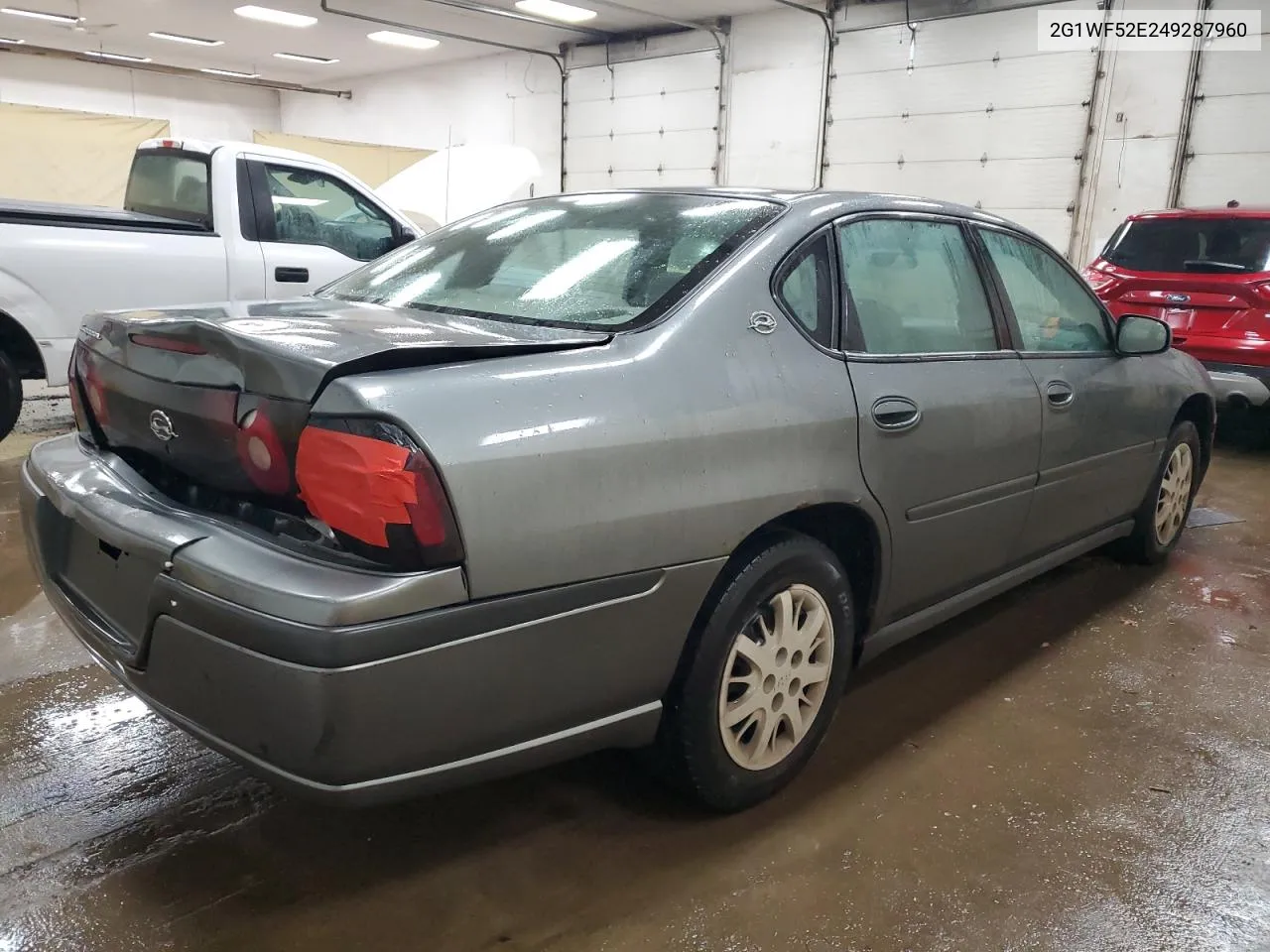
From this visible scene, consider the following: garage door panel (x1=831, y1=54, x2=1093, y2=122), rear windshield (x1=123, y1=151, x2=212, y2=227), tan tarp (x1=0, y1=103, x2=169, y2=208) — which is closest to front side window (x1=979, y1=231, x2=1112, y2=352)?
rear windshield (x1=123, y1=151, x2=212, y2=227)

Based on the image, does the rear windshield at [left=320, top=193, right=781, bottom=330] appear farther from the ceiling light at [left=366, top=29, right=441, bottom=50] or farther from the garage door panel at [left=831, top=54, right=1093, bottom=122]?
the ceiling light at [left=366, top=29, right=441, bottom=50]

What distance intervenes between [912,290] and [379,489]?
1.67m

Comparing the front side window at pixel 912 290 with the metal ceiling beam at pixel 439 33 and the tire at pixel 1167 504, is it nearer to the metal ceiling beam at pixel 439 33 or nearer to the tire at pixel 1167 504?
the tire at pixel 1167 504

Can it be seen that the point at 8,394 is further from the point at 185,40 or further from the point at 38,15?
the point at 185,40

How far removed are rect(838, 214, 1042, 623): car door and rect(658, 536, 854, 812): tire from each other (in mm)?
249

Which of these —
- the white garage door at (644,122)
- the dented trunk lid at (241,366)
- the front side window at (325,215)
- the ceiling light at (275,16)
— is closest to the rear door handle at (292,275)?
the front side window at (325,215)

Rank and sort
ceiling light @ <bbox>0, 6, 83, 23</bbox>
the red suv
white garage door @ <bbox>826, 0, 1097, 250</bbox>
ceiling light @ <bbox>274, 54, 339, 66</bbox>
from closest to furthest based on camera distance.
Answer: the red suv
white garage door @ <bbox>826, 0, 1097, 250</bbox>
ceiling light @ <bbox>0, 6, 83, 23</bbox>
ceiling light @ <bbox>274, 54, 339, 66</bbox>

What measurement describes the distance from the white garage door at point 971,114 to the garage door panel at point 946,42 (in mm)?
11

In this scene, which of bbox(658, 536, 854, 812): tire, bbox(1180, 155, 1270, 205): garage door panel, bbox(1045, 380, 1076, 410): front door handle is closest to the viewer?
bbox(658, 536, 854, 812): tire

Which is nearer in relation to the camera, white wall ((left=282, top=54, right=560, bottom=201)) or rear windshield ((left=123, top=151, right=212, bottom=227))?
rear windshield ((left=123, top=151, right=212, bottom=227))

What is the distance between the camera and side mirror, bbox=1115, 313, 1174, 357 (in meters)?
3.25

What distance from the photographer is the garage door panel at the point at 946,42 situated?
9.59m

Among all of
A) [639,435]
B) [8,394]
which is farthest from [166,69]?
[639,435]

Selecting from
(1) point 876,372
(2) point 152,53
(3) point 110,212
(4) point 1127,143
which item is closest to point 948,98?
(4) point 1127,143
